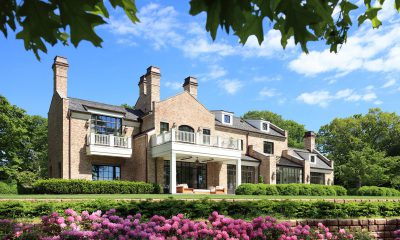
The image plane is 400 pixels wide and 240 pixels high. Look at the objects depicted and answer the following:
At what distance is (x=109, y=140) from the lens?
25.4m

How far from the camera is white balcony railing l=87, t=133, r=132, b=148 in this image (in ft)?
80.7

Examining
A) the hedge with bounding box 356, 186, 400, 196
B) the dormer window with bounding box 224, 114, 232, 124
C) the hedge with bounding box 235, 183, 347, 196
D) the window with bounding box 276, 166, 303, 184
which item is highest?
the dormer window with bounding box 224, 114, 232, 124

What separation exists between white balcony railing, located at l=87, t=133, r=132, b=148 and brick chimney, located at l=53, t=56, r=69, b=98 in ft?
11.2

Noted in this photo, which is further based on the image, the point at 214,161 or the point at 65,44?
the point at 214,161

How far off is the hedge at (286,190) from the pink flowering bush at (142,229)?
19.2 meters

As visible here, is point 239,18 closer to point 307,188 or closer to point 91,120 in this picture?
point 91,120

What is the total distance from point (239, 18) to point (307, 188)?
30906 mm

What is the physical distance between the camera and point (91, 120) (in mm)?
25344

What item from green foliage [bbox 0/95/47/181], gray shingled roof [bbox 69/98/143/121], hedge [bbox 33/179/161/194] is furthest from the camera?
green foliage [bbox 0/95/47/181]

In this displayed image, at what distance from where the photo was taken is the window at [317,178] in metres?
39.3

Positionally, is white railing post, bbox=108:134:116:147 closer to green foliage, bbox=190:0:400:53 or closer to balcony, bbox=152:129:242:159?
balcony, bbox=152:129:242:159

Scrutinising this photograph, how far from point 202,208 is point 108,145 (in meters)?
16.5

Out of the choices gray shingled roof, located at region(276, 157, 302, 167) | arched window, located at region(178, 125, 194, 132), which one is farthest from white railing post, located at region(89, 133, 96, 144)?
gray shingled roof, located at region(276, 157, 302, 167)

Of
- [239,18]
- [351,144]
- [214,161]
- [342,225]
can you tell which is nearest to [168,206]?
[342,225]
